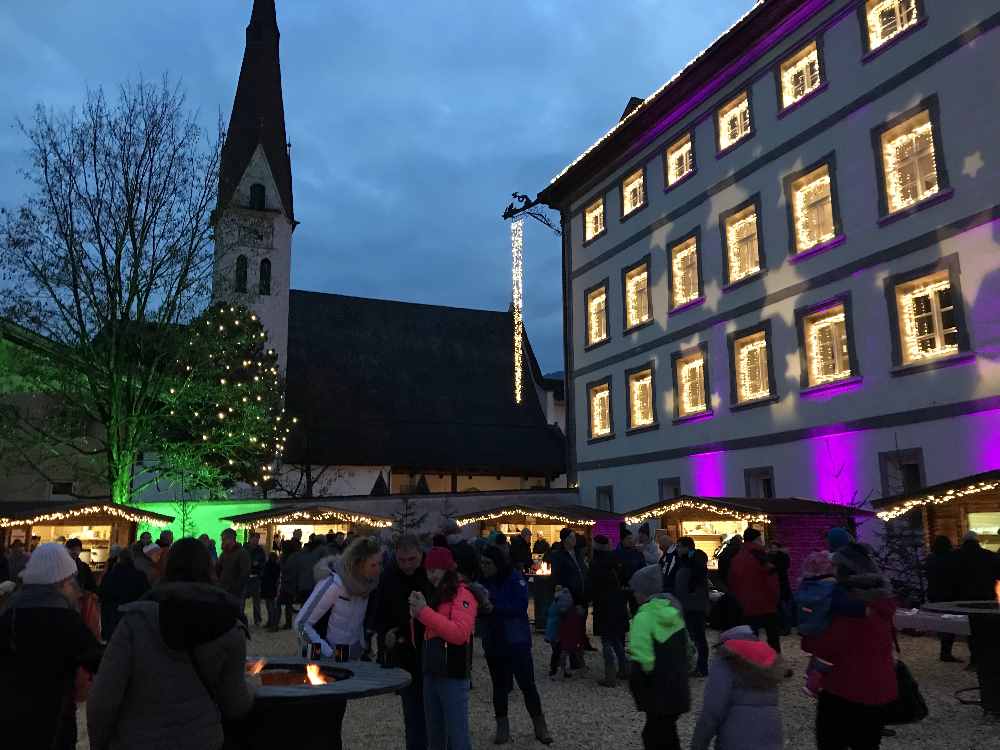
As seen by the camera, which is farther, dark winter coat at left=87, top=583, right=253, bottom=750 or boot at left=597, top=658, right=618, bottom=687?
boot at left=597, top=658, right=618, bottom=687

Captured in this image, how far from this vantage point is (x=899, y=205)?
1766 centimetres

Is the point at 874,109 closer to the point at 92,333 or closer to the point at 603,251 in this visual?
the point at 603,251

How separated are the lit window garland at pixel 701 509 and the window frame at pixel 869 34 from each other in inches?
427

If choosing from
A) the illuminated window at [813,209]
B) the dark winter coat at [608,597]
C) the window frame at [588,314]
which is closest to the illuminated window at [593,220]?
the window frame at [588,314]

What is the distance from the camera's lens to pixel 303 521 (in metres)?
27.1

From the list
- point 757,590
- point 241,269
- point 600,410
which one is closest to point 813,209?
point 600,410

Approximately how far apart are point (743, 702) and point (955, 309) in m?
14.7

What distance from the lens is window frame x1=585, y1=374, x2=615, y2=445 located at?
27547mm

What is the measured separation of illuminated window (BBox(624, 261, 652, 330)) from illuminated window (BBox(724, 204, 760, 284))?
3.83 meters

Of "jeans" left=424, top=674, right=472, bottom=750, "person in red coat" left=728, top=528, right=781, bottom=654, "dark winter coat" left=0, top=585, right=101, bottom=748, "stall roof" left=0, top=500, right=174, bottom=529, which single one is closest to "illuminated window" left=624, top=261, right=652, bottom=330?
"stall roof" left=0, top=500, right=174, bottom=529

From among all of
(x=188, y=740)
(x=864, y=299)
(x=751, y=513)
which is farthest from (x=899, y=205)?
(x=188, y=740)

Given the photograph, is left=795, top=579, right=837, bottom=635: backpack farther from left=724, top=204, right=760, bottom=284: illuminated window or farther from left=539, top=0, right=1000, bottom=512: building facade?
left=724, top=204, right=760, bottom=284: illuminated window

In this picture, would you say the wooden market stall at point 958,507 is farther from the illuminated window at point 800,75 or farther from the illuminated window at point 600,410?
the illuminated window at point 600,410

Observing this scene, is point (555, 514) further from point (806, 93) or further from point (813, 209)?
point (806, 93)
